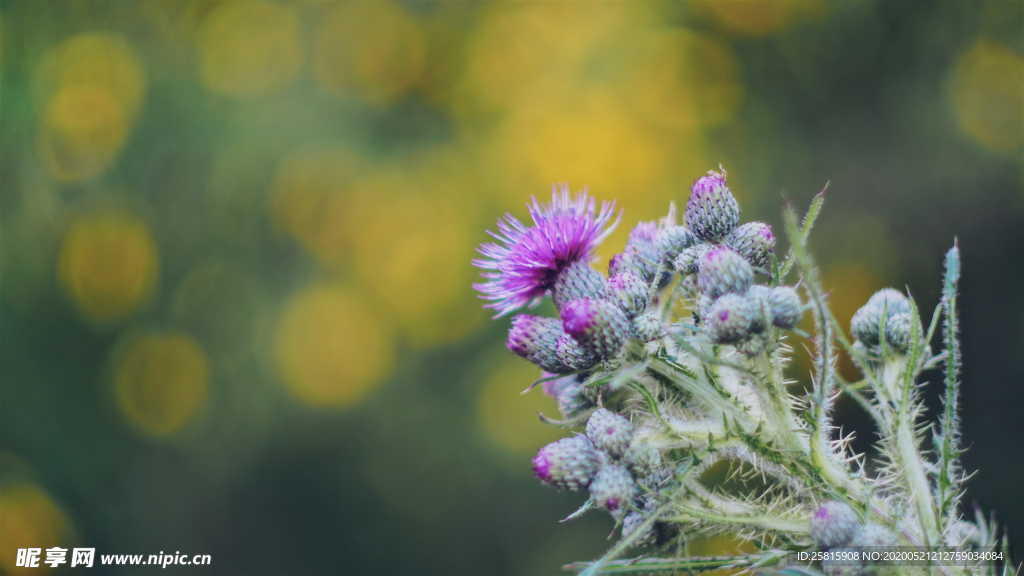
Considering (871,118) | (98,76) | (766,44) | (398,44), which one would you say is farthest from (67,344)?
(871,118)

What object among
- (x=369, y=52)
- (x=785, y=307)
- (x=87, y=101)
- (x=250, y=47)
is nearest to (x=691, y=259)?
(x=785, y=307)

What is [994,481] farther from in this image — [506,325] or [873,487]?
[873,487]

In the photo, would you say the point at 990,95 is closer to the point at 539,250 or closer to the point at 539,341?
the point at 539,250

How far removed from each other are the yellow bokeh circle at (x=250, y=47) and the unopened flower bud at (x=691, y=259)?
129 inches

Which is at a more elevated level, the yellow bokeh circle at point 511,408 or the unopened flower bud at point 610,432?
the yellow bokeh circle at point 511,408

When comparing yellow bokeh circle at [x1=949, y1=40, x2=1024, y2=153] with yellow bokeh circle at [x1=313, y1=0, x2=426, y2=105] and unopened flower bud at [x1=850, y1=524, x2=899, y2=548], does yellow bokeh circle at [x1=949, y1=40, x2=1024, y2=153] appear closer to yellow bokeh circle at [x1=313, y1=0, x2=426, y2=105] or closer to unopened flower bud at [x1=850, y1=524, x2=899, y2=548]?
yellow bokeh circle at [x1=313, y1=0, x2=426, y2=105]

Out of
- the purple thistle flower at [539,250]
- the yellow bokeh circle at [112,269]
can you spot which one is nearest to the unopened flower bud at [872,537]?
the purple thistle flower at [539,250]

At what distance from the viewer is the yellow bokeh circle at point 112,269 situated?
439cm

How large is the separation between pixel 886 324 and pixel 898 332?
20 millimetres

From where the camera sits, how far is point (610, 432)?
4.08 ft

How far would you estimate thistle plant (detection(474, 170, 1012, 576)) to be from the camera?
111cm

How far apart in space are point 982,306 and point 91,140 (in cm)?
420

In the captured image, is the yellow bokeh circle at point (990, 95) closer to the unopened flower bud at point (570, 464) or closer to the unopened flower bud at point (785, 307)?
the unopened flower bud at point (785, 307)

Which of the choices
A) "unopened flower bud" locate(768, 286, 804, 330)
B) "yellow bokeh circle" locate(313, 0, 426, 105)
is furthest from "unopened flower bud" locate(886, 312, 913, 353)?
"yellow bokeh circle" locate(313, 0, 426, 105)
